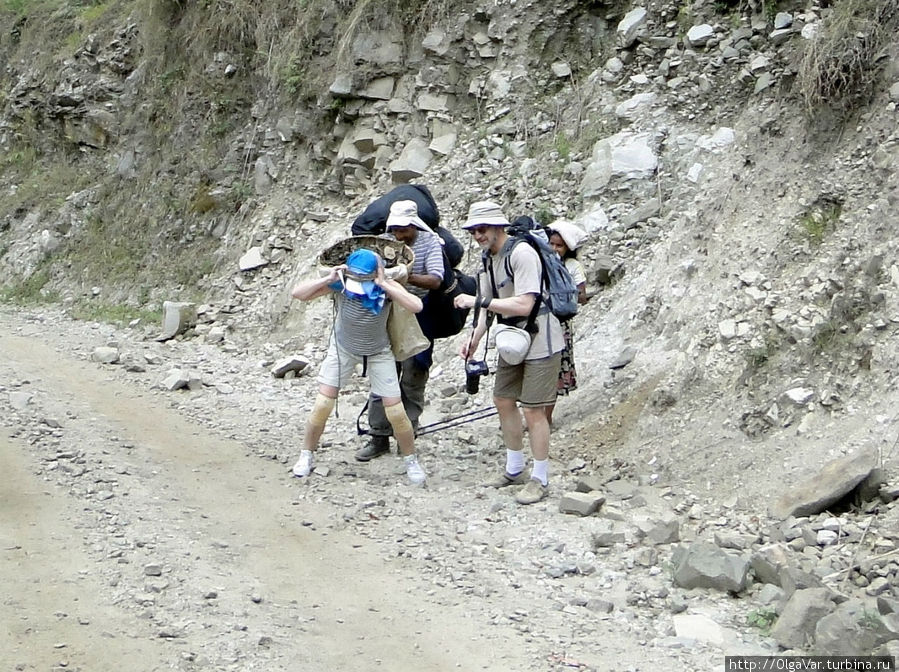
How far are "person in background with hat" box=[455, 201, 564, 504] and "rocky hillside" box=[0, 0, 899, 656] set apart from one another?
781 mm

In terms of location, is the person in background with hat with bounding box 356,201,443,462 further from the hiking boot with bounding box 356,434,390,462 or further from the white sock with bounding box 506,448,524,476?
the white sock with bounding box 506,448,524,476

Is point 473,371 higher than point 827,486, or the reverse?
point 473,371

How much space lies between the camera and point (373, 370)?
639cm

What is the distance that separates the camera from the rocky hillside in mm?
6445

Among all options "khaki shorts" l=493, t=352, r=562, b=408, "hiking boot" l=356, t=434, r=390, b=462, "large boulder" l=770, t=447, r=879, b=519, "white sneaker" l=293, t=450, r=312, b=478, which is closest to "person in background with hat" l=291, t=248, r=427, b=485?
"white sneaker" l=293, t=450, r=312, b=478

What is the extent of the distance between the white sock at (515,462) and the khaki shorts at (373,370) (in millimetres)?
785

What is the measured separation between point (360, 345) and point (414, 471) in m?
0.86

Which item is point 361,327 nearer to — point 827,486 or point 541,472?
point 541,472

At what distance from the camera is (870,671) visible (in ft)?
12.7

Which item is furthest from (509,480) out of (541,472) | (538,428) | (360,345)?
(360,345)

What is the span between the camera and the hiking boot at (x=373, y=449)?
688 centimetres

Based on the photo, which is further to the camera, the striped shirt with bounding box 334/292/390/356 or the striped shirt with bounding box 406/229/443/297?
the striped shirt with bounding box 406/229/443/297

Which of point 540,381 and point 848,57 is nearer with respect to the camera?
point 540,381

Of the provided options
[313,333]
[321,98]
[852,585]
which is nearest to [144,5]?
[321,98]
